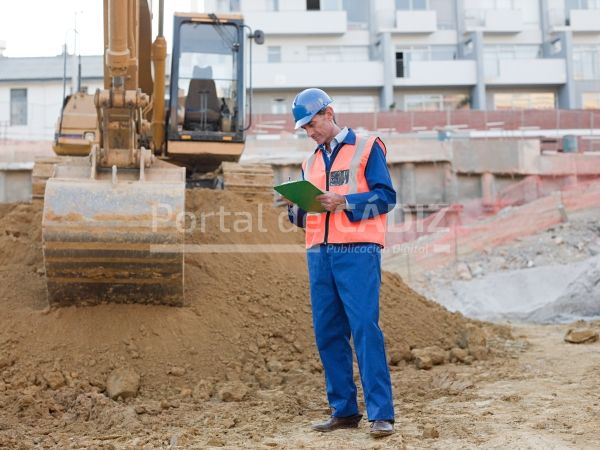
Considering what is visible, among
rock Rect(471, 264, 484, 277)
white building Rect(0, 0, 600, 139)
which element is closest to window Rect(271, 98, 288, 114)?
white building Rect(0, 0, 600, 139)

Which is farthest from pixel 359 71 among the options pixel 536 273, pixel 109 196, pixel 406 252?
pixel 109 196

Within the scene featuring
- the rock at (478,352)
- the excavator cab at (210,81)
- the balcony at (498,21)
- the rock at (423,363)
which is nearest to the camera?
the rock at (423,363)

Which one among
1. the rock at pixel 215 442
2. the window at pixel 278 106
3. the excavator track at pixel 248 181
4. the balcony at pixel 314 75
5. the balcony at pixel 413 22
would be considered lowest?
the rock at pixel 215 442

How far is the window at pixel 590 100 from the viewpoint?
3203cm

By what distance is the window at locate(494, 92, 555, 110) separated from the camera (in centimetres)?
3234

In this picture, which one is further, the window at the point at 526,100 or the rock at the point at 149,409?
the window at the point at 526,100

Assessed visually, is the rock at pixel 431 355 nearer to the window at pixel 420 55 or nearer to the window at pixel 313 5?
the window at pixel 420 55

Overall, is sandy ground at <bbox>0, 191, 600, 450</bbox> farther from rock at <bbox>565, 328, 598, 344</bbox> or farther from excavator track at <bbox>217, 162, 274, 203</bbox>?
excavator track at <bbox>217, 162, 274, 203</bbox>

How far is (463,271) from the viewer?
1358 centimetres

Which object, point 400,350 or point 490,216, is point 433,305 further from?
point 490,216

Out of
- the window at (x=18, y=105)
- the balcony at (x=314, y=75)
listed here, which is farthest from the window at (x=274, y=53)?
the window at (x=18, y=105)

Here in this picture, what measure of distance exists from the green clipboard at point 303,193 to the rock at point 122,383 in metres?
1.84

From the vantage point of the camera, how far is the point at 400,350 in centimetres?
Answer: 589

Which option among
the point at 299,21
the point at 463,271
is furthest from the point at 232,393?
the point at 299,21
